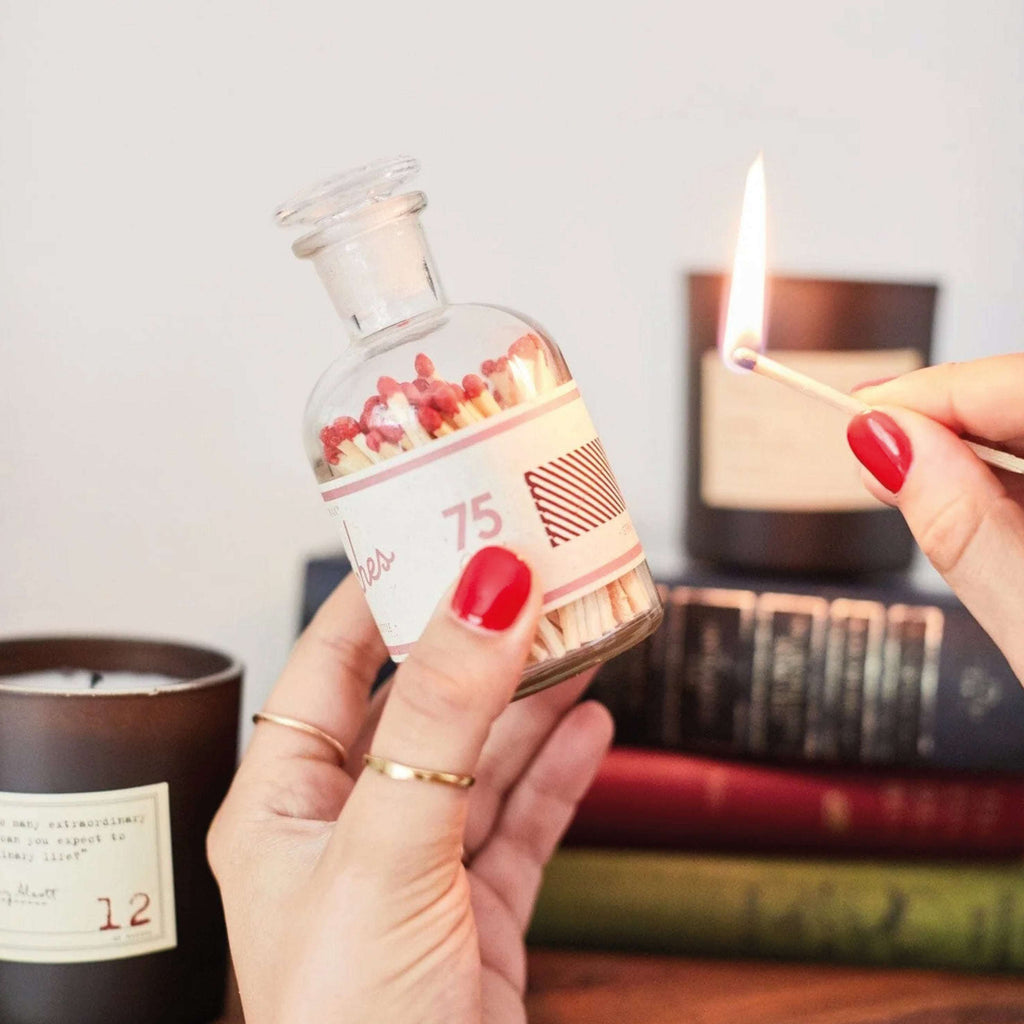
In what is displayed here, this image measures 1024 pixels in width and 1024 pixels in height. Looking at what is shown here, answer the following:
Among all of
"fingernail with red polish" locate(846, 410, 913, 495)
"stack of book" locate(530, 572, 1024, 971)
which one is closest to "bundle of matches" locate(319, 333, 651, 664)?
"fingernail with red polish" locate(846, 410, 913, 495)

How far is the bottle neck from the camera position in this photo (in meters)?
0.50

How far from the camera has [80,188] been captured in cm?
75

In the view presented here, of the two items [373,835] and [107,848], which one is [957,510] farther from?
[107,848]

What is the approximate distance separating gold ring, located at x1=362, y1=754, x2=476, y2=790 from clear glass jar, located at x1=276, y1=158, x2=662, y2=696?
0.05m

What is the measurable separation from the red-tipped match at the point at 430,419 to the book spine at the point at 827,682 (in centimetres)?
28

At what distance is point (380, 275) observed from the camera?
51 centimetres

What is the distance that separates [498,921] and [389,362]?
11.9 inches

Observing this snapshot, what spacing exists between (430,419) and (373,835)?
6.1 inches

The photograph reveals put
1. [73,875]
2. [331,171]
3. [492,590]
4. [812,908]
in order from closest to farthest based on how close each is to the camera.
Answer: [492,590] < [73,875] < [812,908] < [331,171]

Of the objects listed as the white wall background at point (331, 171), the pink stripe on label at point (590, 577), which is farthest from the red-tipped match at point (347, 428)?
the white wall background at point (331, 171)

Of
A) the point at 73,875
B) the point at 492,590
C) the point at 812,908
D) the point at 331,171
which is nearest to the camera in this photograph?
the point at 492,590

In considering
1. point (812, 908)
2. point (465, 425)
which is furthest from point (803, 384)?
point (812, 908)

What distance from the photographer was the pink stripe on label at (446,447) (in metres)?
0.43

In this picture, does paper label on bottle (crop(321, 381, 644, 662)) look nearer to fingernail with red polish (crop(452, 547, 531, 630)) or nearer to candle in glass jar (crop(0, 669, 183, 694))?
fingernail with red polish (crop(452, 547, 531, 630))
